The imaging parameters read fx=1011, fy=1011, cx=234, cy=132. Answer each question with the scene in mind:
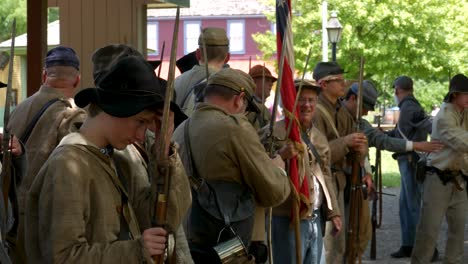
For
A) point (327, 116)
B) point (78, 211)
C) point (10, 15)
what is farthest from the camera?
point (327, 116)

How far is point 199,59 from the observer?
8.07 meters

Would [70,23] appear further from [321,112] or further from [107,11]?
[321,112]

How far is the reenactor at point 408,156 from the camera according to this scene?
39.8 feet

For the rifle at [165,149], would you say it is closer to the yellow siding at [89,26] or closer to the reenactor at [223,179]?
the reenactor at [223,179]

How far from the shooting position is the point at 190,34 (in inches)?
2409

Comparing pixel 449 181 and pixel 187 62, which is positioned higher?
pixel 187 62

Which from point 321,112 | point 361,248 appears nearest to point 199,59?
point 321,112

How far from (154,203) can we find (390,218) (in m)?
12.7

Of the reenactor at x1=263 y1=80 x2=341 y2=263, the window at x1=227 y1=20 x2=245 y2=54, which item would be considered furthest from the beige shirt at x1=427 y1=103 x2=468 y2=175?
the window at x1=227 y1=20 x2=245 y2=54

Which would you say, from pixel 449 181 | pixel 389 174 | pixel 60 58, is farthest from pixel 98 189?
pixel 389 174

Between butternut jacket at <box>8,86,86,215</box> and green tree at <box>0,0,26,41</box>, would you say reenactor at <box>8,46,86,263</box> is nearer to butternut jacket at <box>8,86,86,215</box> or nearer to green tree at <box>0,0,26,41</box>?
butternut jacket at <box>8,86,86,215</box>

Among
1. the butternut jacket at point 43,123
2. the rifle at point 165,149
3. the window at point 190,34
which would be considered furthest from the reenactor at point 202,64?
the window at point 190,34

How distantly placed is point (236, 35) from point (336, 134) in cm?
Answer: 5261

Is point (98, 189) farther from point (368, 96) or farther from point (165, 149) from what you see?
point (368, 96)
